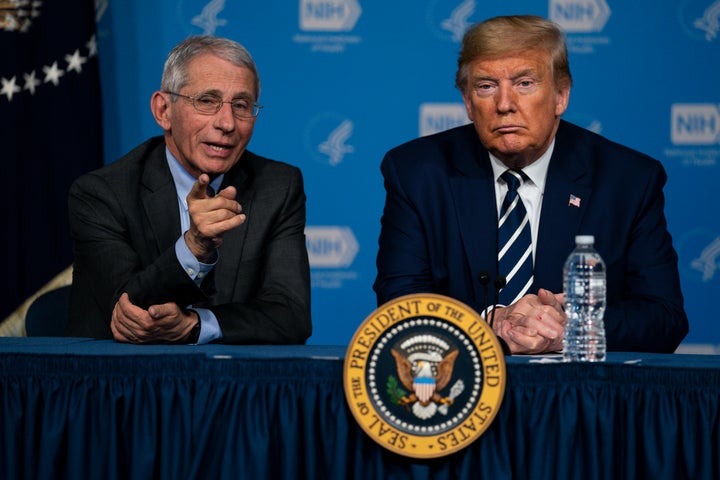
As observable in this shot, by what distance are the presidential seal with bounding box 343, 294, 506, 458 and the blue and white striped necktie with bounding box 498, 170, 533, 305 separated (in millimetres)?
972

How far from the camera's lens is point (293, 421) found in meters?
1.92

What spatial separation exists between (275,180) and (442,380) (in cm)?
→ 138

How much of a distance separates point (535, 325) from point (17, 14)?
2953mm

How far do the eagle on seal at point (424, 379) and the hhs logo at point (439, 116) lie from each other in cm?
266

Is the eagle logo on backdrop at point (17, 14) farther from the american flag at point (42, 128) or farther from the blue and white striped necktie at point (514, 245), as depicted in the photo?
the blue and white striped necktie at point (514, 245)

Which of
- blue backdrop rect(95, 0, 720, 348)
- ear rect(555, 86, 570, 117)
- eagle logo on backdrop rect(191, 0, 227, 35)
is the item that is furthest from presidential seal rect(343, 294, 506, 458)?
eagle logo on backdrop rect(191, 0, 227, 35)

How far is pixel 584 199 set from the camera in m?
2.83

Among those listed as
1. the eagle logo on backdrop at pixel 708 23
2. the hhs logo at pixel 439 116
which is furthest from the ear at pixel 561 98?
the eagle logo on backdrop at pixel 708 23

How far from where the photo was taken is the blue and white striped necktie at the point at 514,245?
2798mm

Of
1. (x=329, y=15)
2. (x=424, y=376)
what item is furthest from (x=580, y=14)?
(x=424, y=376)

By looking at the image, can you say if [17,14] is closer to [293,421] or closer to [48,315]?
[48,315]

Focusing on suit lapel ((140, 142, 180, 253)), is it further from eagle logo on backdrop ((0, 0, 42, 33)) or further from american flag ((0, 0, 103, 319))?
eagle logo on backdrop ((0, 0, 42, 33))

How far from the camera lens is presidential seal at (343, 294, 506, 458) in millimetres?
1822

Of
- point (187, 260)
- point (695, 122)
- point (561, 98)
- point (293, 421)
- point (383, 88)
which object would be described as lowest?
point (293, 421)
